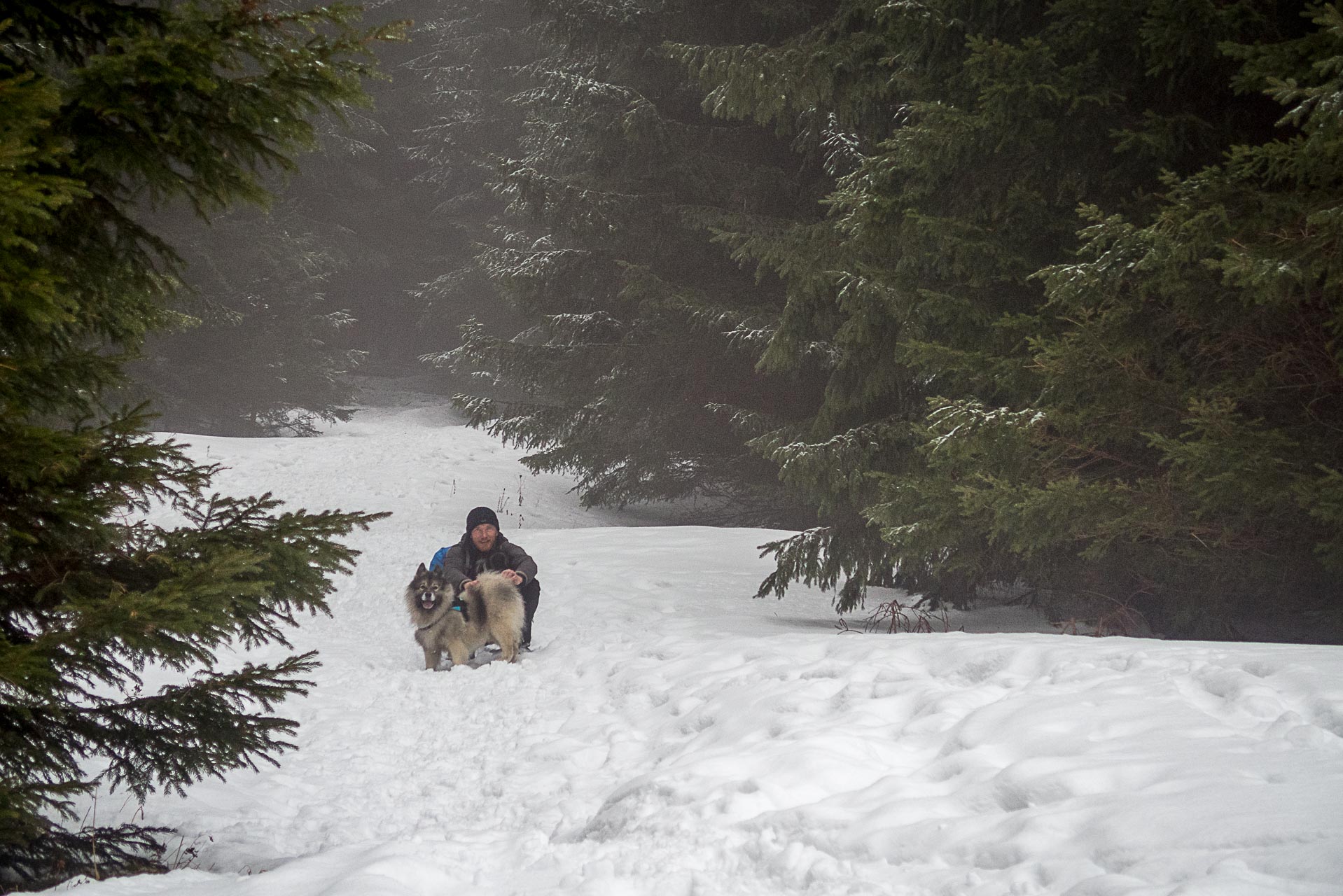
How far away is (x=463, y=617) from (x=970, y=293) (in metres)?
5.14

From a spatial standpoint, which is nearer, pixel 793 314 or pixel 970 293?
pixel 970 293

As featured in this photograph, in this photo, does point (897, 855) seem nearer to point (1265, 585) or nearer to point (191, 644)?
point (191, 644)

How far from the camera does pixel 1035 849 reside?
107 inches

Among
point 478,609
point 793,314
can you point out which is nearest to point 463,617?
point 478,609

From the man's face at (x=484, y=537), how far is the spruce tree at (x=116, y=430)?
484cm

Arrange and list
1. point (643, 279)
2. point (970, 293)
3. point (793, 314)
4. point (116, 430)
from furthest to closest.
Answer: point (643, 279) → point (793, 314) → point (970, 293) → point (116, 430)

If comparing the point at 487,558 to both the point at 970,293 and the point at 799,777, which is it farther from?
the point at 799,777

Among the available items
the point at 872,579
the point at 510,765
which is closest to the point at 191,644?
the point at 510,765

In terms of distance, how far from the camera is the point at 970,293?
6.53m

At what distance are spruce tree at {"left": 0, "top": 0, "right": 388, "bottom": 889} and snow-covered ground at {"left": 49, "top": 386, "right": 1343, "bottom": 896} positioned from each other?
1.71 ft

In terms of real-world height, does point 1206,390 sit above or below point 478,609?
above

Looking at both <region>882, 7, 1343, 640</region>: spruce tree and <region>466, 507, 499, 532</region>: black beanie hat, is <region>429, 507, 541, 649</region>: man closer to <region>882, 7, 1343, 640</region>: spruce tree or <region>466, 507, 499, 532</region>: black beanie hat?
<region>466, 507, 499, 532</region>: black beanie hat

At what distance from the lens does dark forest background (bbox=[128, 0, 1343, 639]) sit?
16.0ft

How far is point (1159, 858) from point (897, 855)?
2.75ft
